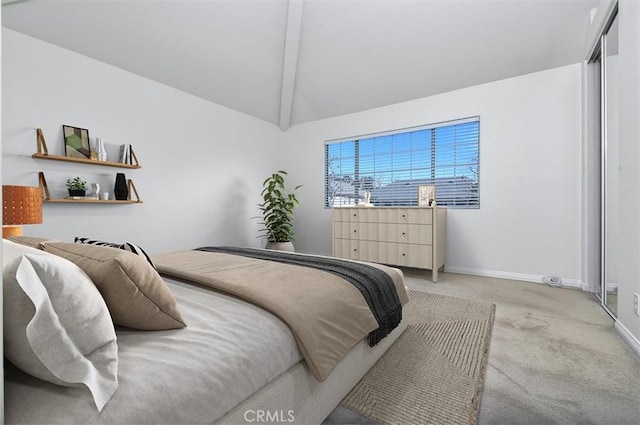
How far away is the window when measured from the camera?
3807mm

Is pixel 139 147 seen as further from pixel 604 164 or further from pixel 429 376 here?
pixel 604 164

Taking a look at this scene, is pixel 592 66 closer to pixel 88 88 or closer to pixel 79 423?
pixel 79 423

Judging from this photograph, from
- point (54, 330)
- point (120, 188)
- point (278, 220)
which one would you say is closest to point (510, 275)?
point (278, 220)

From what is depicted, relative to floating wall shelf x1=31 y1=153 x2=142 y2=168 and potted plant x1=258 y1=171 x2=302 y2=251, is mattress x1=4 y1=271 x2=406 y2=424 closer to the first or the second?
floating wall shelf x1=31 y1=153 x2=142 y2=168

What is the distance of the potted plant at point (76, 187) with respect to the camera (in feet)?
9.30

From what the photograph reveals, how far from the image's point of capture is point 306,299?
122cm

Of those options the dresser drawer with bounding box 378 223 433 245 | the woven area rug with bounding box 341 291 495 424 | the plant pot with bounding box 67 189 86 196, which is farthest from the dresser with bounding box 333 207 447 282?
the plant pot with bounding box 67 189 86 196

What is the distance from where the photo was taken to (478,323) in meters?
2.18

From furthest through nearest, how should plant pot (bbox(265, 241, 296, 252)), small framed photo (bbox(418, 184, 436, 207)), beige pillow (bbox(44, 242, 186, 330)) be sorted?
plant pot (bbox(265, 241, 296, 252)), small framed photo (bbox(418, 184, 436, 207)), beige pillow (bbox(44, 242, 186, 330))

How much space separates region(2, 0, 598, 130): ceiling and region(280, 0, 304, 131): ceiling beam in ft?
0.05

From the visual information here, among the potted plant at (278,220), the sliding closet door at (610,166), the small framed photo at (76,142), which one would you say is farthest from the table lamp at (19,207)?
the sliding closet door at (610,166)

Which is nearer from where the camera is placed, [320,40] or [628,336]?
[628,336]

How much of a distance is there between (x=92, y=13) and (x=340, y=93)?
2927 mm

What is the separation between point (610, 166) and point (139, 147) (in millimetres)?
4687
